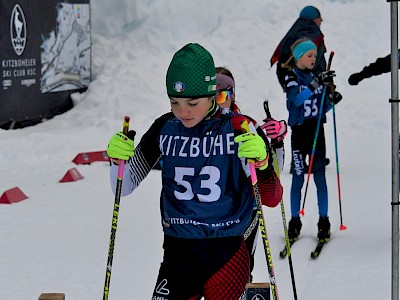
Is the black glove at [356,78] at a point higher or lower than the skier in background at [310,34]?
lower

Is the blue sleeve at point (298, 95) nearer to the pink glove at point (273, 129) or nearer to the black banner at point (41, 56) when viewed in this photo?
the pink glove at point (273, 129)

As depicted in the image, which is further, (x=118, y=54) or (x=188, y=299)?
(x=118, y=54)

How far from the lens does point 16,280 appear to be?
652 centimetres

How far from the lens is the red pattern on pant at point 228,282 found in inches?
151

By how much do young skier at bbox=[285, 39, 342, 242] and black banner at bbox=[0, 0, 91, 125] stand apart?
715 cm

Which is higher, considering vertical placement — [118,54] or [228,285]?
[118,54]

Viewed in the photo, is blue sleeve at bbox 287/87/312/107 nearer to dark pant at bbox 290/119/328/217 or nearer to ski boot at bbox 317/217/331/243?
dark pant at bbox 290/119/328/217

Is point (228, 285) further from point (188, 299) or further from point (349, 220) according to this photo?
point (349, 220)

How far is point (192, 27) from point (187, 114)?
600 inches

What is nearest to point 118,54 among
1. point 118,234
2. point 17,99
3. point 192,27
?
point 192,27

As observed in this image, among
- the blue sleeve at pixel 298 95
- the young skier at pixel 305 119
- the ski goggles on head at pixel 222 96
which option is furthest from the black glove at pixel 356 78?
the ski goggles on head at pixel 222 96

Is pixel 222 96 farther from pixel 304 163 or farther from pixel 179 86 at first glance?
pixel 304 163

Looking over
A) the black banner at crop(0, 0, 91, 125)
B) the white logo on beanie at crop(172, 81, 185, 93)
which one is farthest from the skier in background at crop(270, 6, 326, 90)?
the white logo on beanie at crop(172, 81, 185, 93)

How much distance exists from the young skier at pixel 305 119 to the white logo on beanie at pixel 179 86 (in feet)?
11.7
